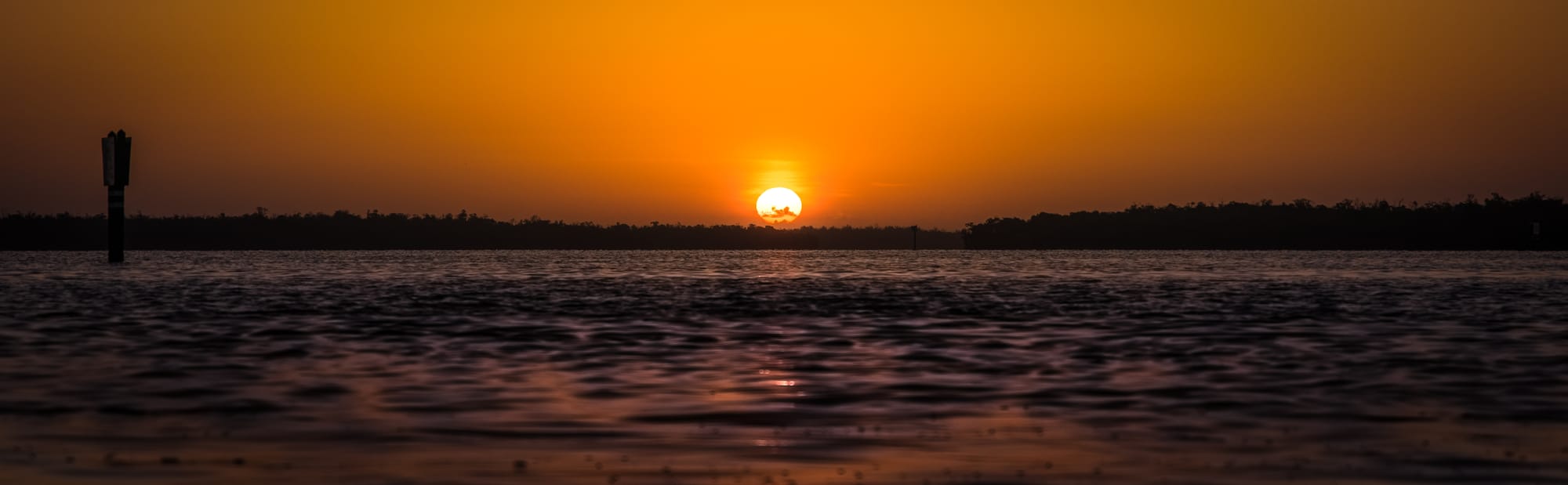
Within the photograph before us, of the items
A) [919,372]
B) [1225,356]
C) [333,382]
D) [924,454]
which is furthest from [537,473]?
[1225,356]

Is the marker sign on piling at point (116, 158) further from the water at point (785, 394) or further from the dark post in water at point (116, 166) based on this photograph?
the water at point (785, 394)

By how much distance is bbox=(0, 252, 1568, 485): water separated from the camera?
41.2 ft

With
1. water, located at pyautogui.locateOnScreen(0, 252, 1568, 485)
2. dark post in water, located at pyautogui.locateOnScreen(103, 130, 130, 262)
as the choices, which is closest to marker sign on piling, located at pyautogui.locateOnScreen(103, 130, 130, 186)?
dark post in water, located at pyautogui.locateOnScreen(103, 130, 130, 262)

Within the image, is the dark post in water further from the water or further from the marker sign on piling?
the water

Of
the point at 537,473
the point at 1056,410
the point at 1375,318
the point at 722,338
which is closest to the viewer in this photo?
the point at 537,473

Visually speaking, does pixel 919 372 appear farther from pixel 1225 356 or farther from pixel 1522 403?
pixel 1522 403

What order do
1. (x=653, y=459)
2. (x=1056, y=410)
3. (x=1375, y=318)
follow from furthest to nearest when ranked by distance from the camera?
(x=1375, y=318) < (x=1056, y=410) < (x=653, y=459)

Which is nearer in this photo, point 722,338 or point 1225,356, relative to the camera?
point 1225,356

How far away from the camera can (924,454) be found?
13125 mm

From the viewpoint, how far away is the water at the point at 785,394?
12.6 meters

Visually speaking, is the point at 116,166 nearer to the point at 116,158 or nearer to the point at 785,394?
the point at 116,158

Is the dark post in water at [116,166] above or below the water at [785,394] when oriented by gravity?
above

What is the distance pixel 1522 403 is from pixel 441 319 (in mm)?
23395

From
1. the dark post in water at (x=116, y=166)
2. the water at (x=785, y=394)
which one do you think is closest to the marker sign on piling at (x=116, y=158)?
the dark post in water at (x=116, y=166)
